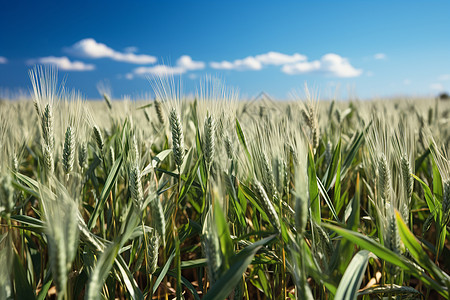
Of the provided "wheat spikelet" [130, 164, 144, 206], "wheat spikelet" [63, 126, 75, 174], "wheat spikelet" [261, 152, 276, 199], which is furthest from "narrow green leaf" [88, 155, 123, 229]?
"wheat spikelet" [261, 152, 276, 199]

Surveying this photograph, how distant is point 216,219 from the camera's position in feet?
1.90

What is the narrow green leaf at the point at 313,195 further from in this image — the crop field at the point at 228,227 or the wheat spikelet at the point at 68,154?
the wheat spikelet at the point at 68,154

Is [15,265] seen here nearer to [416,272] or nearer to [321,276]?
[321,276]

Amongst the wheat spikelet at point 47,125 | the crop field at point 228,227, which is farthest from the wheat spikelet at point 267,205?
the wheat spikelet at point 47,125

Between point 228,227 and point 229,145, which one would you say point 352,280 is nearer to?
point 228,227

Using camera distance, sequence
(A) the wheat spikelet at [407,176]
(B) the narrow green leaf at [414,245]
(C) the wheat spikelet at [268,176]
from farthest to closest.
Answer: (A) the wheat spikelet at [407,176] < (C) the wheat spikelet at [268,176] < (B) the narrow green leaf at [414,245]

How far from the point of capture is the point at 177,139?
913 millimetres

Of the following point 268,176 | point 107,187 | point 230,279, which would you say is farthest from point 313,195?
point 107,187

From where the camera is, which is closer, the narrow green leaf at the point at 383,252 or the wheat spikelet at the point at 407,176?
the narrow green leaf at the point at 383,252

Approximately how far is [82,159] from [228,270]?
0.69 m

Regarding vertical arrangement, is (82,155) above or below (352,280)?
above

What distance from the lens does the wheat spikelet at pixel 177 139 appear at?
0.89 m

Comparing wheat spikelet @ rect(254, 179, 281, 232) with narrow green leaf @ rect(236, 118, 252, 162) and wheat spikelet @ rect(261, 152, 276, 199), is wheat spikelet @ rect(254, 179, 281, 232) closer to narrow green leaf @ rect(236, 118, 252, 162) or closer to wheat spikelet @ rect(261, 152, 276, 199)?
wheat spikelet @ rect(261, 152, 276, 199)

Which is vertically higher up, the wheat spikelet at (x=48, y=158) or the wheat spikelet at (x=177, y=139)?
the wheat spikelet at (x=177, y=139)
